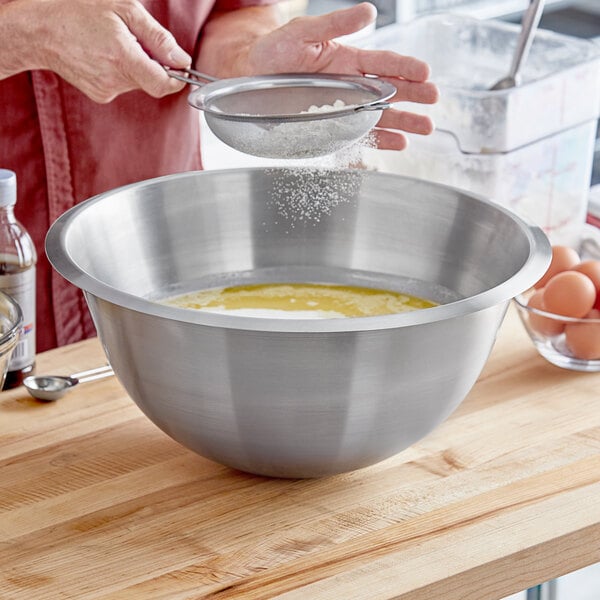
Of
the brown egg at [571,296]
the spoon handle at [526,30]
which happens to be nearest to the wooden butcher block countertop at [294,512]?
the brown egg at [571,296]

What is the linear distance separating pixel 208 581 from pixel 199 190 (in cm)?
49

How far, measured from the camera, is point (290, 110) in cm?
126

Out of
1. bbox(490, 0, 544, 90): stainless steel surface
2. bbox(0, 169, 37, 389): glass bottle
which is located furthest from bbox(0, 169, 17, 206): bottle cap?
bbox(490, 0, 544, 90): stainless steel surface

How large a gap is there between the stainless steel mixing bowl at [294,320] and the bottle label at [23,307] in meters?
0.11

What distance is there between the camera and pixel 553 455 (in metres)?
1.06

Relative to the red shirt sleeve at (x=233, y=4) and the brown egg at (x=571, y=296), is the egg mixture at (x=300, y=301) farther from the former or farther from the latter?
the red shirt sleeve at (x=233, y=4)

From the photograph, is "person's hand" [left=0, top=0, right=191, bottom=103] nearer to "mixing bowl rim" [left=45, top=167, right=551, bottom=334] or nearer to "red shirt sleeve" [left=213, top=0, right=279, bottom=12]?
"mixing bowl rim" [left=45, top=167, right=551, bottom=334]

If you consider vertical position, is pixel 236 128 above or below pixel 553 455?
above

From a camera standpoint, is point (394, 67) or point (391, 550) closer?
point (391, 550)

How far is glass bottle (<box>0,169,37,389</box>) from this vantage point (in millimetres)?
1182

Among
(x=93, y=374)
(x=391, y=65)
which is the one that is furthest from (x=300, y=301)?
(x=391, y=65)

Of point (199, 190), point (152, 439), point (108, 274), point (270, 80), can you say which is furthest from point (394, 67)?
point (152, 439)

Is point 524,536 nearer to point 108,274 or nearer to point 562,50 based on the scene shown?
point 108,274

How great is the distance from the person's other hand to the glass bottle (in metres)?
0.38
